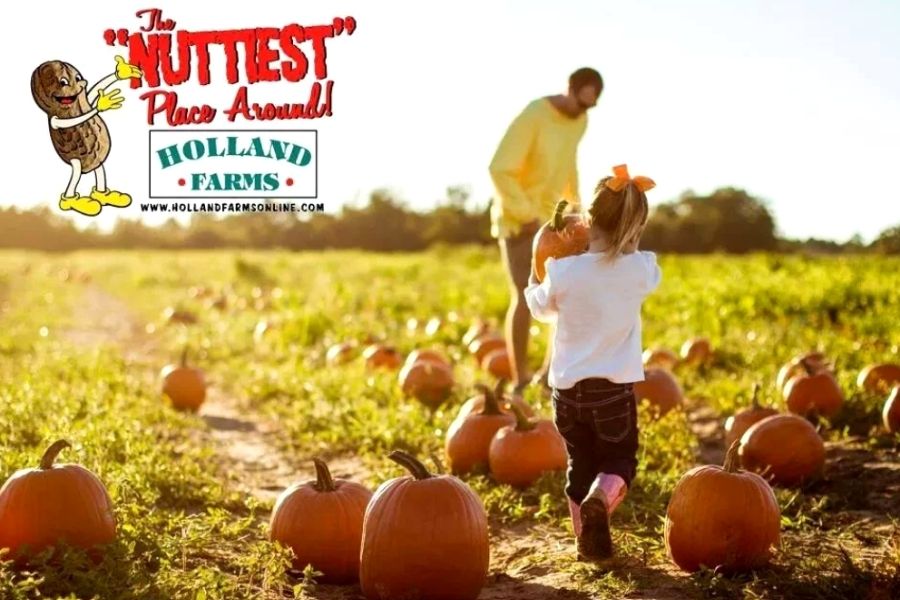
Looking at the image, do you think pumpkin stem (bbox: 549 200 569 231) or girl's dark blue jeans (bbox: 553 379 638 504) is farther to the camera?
pumpkin stem (bbox: 549 200 569 231)

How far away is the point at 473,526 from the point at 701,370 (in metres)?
5.82

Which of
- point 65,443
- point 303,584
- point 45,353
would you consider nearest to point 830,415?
point 303,584

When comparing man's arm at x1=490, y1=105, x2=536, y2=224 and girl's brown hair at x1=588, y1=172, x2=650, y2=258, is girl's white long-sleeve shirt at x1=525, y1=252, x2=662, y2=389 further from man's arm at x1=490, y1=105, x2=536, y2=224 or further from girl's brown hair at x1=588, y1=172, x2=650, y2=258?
man's arm at x1=490, y1=105, x2=536, y2=224

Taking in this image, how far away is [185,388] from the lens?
8.65 meters

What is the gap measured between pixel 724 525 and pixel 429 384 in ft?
13.2

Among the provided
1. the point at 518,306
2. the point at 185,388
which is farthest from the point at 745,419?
the point at 185,388

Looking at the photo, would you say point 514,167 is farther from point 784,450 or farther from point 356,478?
point 784,450

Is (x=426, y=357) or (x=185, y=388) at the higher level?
(x=426, y=357)

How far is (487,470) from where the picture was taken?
5961mm

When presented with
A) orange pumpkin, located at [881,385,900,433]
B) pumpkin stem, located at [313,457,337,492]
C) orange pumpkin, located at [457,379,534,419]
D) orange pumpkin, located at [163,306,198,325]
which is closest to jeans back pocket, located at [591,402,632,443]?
pumpkin stem, located at [313,457,337,492]

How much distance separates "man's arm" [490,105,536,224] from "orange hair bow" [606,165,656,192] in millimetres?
3000

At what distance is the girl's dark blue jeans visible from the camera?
4.45 m

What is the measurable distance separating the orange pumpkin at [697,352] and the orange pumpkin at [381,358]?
2.57 meters

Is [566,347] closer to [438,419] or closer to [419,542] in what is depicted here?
[419,542]
